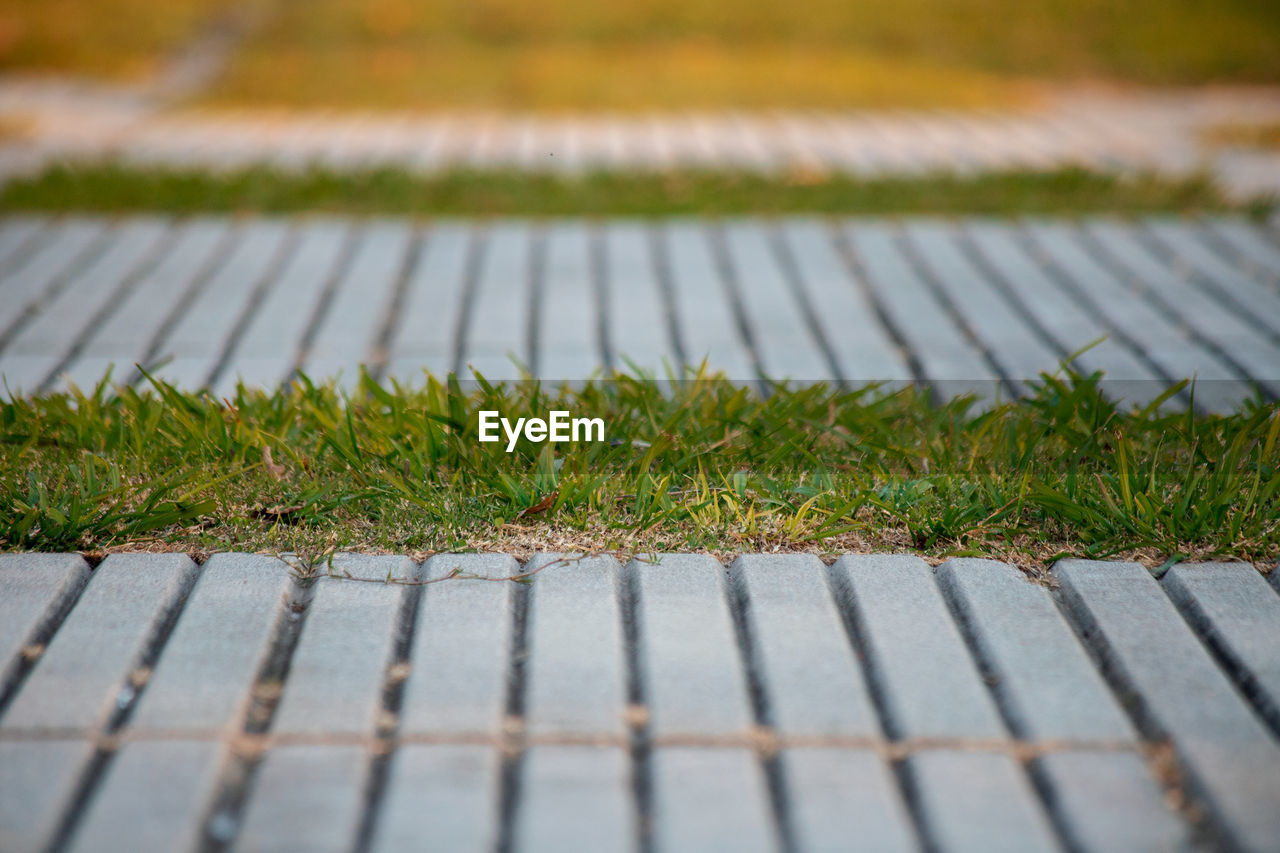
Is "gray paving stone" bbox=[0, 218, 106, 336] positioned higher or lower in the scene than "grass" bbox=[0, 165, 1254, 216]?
lower

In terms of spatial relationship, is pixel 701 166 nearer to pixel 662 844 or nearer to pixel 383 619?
pixel 383 619

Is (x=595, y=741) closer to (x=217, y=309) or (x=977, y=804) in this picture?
(x=977, y=804)

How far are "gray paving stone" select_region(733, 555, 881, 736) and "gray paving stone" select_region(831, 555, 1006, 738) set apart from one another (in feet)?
0.14

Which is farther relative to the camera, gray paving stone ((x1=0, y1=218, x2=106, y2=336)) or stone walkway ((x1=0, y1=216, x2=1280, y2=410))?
gray paving stone ((x1=0, y1=218, x2=106, y2=336))

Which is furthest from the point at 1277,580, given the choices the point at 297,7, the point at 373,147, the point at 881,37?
the point at 297,7

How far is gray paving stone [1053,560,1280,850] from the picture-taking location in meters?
1.56

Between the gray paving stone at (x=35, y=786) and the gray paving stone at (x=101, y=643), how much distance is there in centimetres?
5

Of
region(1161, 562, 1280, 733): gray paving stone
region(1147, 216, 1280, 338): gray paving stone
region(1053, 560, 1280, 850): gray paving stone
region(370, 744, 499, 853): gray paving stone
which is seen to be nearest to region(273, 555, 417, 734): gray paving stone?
region(370, 744, 499, 853): gray paving stone

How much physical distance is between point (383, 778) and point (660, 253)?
2.56 m

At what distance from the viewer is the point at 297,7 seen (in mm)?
9320

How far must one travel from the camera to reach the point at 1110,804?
5.09 ft

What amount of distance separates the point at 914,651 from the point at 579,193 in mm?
2941

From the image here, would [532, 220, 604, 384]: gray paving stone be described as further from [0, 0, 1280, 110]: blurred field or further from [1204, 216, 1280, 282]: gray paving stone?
[0, 0, 1280, 110]: blurred field

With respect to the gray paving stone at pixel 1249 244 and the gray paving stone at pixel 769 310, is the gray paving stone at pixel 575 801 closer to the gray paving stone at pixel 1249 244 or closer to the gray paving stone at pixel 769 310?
the gray paving stone at pixel 769 310
